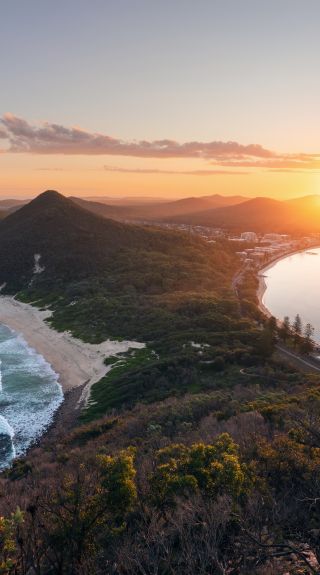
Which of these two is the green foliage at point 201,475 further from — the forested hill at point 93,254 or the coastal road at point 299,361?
the forested hill at point 93,254

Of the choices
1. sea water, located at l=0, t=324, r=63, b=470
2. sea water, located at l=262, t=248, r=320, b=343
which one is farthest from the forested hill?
sea water, located at l=0, t=324, r=63, b=470

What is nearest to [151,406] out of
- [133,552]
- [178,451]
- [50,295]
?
[178,451]

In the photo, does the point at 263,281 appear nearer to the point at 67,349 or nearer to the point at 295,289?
the point at 295,289

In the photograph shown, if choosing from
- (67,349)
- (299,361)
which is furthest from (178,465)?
(67,349)

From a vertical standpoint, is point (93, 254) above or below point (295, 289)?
above

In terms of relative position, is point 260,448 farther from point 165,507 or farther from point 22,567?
point 22,567
